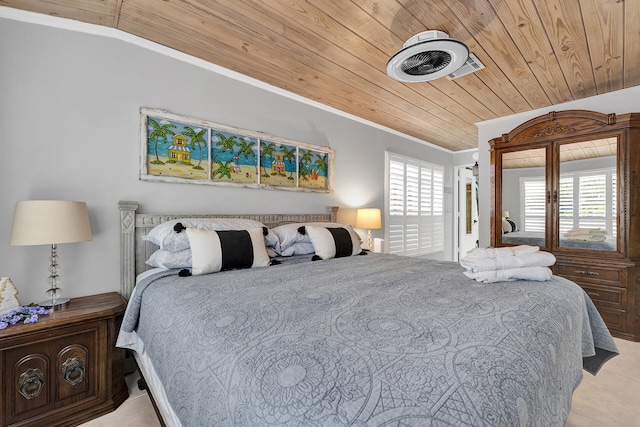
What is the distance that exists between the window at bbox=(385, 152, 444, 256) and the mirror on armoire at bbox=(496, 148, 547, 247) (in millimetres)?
1411

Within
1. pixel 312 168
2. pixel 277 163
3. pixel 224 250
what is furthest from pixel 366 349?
pixel 312 168

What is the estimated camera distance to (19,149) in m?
1.76

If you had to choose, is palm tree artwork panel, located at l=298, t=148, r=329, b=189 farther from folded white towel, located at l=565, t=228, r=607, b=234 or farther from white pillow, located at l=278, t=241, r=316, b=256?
folded white towel, located at l=565, t=228, r=607, b=234

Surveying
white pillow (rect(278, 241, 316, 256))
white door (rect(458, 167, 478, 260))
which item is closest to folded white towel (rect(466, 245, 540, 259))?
white pillow (rect(278, 241, 316, 256))

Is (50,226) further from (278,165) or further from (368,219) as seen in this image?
(368,219)

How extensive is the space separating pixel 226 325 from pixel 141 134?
1829mm

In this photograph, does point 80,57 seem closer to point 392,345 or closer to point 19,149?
point 19,149

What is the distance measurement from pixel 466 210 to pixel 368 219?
11.1 feet

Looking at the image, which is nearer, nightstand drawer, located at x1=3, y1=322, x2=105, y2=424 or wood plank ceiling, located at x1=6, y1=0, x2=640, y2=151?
nightstand drawer, located at x1=3, y1=322, x2=105, y2=424

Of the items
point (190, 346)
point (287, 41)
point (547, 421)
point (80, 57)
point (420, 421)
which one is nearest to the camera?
point (420, 421)

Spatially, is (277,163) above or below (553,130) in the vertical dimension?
below

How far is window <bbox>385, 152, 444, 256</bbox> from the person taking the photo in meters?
4.35

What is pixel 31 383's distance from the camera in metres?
1.47

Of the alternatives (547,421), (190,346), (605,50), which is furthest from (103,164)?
(605,50)
